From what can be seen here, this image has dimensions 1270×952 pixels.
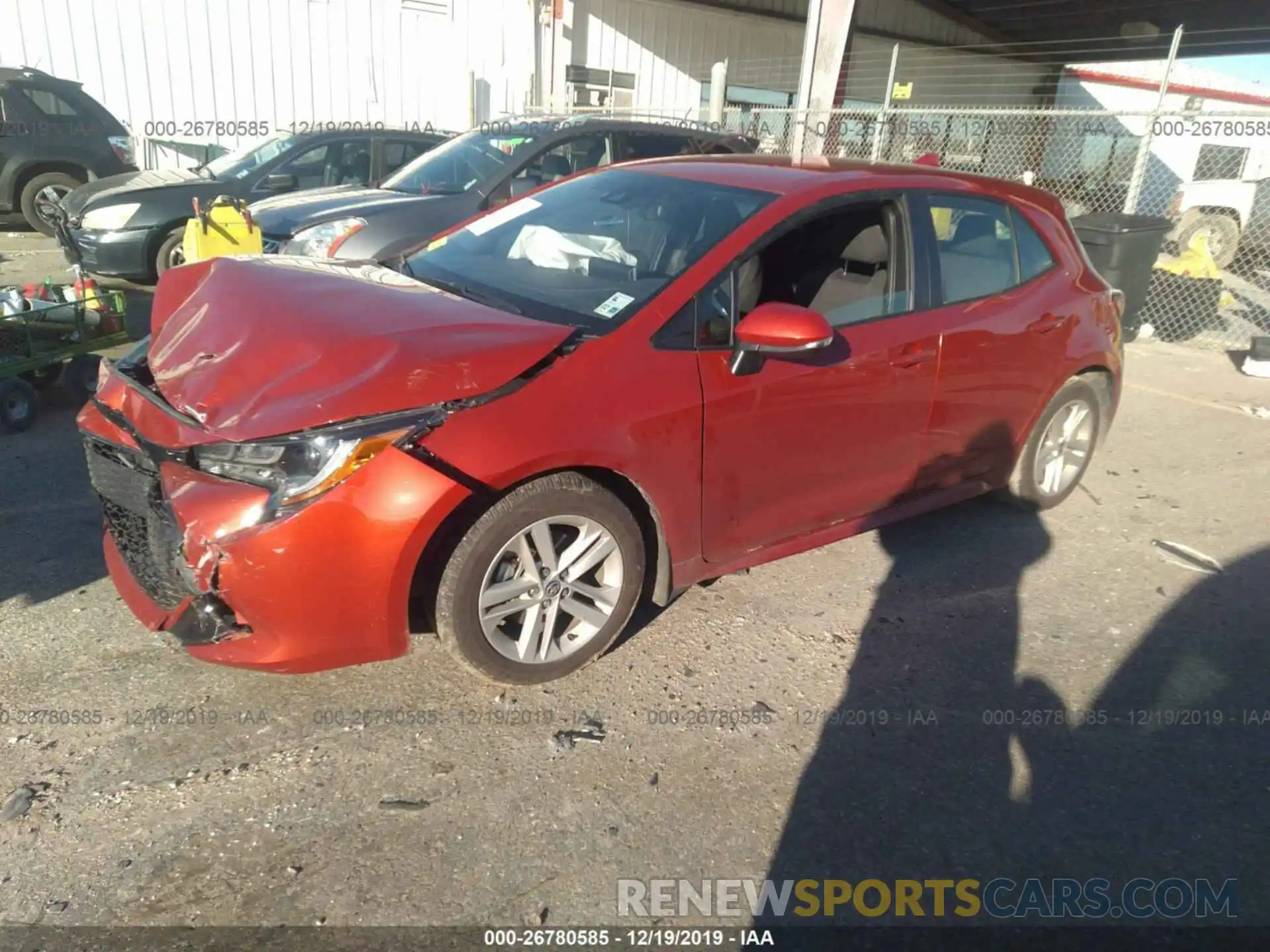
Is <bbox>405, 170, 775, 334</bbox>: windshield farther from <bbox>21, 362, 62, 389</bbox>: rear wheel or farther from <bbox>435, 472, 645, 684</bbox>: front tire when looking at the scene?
<bbox>21, 362, 62, 389</bbox>: rear wheel

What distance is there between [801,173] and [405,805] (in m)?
2.62

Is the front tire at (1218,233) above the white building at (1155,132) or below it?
below

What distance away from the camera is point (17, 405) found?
4758 millimetres

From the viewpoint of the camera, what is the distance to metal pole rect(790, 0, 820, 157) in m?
10.9

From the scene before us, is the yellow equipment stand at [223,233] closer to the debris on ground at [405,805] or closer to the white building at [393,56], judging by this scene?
the debris on ground at [405,805]

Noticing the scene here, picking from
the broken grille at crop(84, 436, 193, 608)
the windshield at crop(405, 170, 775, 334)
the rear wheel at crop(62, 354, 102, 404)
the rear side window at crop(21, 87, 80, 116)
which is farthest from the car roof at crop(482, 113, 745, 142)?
the rear side window at crop(21, 87, 80, 116)

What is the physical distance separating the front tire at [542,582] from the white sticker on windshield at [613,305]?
588mm

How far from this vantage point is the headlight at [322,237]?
6.00 metres

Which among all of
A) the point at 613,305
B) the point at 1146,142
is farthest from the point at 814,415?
the point at 1146,142

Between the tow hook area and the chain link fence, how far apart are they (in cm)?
422

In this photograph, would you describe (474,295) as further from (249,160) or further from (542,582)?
(249,160)

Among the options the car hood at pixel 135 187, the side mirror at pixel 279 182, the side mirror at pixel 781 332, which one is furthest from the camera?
the side mirror at pixel 279 182

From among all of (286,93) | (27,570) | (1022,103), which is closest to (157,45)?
(286,93)

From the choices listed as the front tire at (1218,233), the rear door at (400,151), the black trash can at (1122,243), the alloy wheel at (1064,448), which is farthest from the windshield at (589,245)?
the front tire at (1218,233)
